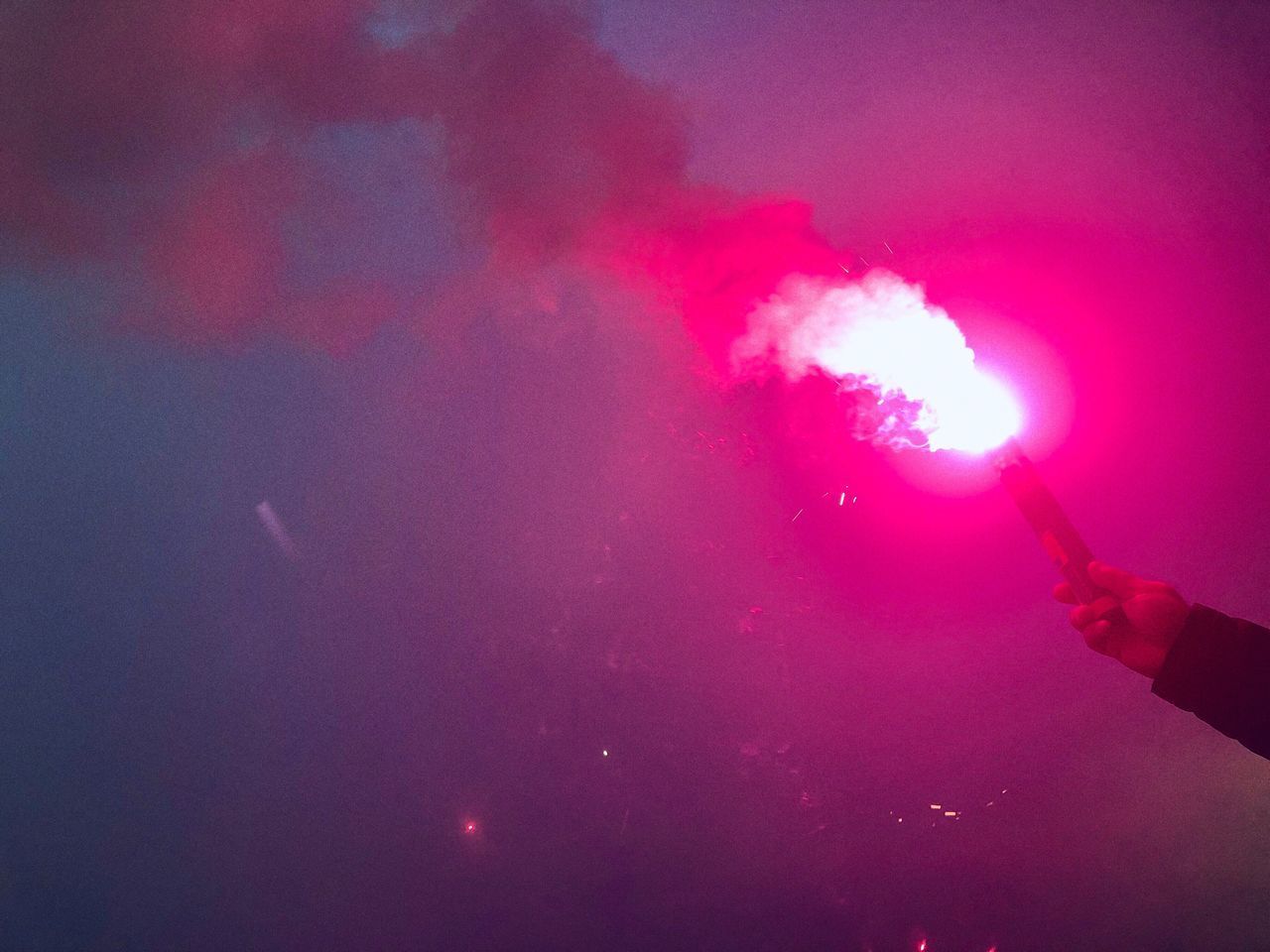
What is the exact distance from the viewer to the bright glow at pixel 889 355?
93.0 inches

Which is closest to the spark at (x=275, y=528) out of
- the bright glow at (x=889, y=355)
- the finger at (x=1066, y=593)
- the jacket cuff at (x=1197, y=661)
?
the bright glow at (x=889, y=355)

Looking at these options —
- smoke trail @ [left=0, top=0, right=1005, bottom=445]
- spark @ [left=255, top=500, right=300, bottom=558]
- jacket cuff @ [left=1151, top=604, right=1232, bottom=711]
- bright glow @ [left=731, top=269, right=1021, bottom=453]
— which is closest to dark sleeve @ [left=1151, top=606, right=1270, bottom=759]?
jacket cuff @ [left=1151, top=604, right=1232, bottom=711]

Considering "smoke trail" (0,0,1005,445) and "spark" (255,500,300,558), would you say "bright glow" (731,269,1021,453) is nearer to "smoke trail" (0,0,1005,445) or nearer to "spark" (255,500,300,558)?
"smoke trail" (0,0,1005,445)

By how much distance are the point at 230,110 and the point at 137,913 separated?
329 centimetres

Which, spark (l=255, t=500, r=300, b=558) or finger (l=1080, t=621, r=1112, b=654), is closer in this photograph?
finger (l=1080, t=621, r=1112, b=654)

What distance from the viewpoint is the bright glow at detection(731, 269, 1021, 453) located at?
7.75ft

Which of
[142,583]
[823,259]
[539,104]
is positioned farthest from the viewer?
[142,583]

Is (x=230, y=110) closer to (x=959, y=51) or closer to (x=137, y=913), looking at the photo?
(x=959, y=51)

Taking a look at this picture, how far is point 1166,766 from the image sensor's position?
343 cm

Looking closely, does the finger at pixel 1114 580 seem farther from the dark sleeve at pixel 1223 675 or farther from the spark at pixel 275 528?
the spark at pixel 275 528

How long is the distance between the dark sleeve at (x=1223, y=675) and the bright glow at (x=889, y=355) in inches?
28.7

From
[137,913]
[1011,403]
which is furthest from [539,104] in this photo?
[137,913]

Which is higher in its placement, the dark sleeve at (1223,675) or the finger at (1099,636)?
the finger at (1099,636)

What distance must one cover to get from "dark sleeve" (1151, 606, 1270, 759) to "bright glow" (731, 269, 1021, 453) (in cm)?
73
